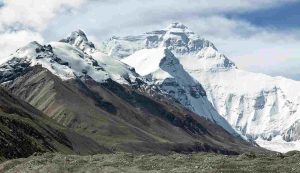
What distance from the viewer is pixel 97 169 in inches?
2729

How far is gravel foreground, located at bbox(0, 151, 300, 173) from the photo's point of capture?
65625mm

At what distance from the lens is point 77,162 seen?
2948 inches

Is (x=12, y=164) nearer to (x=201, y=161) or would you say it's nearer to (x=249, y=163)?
(x=201, y=161)

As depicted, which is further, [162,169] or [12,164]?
[12,164]

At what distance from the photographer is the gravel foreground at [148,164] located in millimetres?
65625

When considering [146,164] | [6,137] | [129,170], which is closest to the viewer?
[129,170]

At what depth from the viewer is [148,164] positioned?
237ft

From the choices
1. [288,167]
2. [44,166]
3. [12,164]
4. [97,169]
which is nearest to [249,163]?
[288,167]

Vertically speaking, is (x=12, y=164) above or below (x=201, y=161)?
below

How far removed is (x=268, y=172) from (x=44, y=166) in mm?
→ 25187

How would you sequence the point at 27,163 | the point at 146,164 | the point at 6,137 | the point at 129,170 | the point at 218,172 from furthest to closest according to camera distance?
the point at 6,137, the point at 27,163, the point at 146,164, the point at 129,170, the point at 218,172

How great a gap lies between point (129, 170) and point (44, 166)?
11.1 meters

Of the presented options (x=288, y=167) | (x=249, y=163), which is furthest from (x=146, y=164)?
(x=288, y=167)

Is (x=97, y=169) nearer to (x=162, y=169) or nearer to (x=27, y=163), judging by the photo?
(x=162, y=169)
